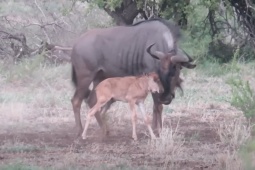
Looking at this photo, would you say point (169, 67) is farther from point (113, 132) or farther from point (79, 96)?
point (79, 96)

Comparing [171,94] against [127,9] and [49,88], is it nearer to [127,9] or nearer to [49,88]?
[49,88]

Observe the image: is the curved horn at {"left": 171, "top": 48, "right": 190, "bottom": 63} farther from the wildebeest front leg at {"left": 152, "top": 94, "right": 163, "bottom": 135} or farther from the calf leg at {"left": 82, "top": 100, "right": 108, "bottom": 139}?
A: the calf leg at {"left": 82, "top": 100, "right": 108, "bottom": 139}

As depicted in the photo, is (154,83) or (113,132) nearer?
(154,83)

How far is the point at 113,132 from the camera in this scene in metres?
12.1

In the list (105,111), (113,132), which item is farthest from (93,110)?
(113,132)

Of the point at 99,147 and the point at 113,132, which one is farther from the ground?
the point at 99,147

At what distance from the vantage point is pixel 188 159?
30.9 ft

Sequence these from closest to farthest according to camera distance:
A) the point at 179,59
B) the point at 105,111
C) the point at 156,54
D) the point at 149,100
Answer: the point at 179,59, the point at 156,54, the point at 105,111, the point at 149,100

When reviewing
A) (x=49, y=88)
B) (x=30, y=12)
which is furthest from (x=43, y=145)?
(x=30, y=12)

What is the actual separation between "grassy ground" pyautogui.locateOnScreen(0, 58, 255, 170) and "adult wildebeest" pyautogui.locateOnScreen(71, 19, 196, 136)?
22.4 inches

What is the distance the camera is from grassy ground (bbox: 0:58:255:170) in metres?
9.10

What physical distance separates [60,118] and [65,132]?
1.38m

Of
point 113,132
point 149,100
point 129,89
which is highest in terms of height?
point 129,89

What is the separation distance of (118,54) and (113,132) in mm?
1184
